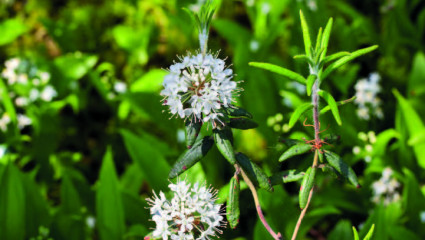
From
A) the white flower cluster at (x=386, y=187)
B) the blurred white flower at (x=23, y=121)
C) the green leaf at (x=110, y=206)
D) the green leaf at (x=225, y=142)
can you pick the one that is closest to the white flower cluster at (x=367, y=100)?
the white flower cluster at (x=386, y=187)

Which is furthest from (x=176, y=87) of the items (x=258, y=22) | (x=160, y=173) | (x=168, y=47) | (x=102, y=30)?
(x=102, y=30)

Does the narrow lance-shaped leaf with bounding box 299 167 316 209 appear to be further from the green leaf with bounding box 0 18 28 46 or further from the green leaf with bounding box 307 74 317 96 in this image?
the green leaf with bounding box 0 18 28 46

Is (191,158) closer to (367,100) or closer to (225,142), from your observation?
(225,142)

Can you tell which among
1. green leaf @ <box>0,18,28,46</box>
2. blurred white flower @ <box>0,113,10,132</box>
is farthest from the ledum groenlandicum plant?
green leaf @ <box>0,18,28,46</box>

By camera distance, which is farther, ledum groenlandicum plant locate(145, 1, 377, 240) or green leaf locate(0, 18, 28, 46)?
green leaf locate(0, 18, 28, 46)

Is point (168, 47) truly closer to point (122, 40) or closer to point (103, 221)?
point (122, 40)

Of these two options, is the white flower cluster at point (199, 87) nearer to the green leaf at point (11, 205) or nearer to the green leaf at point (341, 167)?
the green leaf at point (341, 167)

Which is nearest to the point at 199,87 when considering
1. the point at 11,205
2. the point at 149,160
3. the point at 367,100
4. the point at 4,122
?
the point at 149,160
